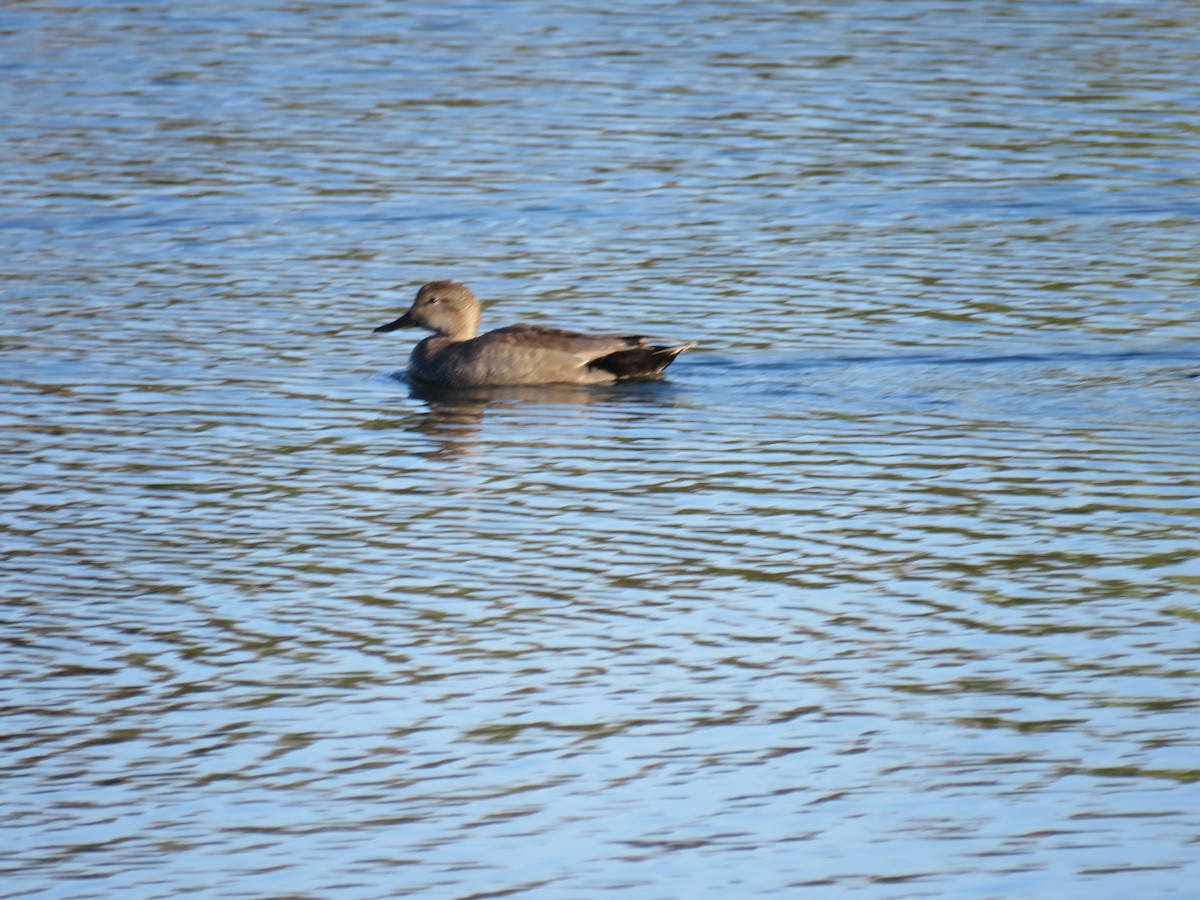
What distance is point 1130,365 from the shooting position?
43.3 ft

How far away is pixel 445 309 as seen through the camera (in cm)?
1438

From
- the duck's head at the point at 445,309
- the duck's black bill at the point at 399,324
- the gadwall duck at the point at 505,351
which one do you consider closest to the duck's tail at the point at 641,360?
the gadwall duck at the point at 505,351

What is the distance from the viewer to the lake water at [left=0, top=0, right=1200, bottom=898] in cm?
719

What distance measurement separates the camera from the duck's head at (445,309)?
14375mm

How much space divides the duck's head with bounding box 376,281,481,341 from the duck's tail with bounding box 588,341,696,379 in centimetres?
109

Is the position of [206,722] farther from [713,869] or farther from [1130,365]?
[1130,365]

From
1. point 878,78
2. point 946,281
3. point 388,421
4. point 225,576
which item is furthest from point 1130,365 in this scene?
point 878,78

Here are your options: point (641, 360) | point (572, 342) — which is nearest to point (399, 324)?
point (572, 342)

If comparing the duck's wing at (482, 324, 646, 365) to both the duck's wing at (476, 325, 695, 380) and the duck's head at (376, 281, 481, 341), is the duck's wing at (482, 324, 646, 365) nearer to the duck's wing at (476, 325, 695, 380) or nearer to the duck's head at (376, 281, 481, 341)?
the duck's wing at (476, 325, 695, 380)

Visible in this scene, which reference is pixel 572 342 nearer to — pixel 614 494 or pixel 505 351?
pixel 505 351

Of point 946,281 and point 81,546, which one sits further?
point 946,281

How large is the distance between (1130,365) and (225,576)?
592 centimetres

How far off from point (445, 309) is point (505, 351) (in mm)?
775

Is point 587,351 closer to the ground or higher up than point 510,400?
higher up
